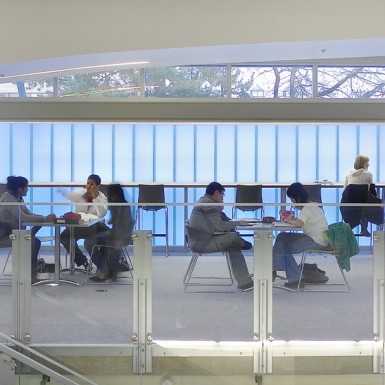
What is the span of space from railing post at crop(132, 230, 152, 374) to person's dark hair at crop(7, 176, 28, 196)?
2.43 meters

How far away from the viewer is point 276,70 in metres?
10.3

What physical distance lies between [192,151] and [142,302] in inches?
258

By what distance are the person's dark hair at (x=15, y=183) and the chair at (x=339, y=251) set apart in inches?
124

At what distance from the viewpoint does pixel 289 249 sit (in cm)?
472

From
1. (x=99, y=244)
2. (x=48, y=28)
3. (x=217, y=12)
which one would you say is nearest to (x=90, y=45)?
(x=48, y=28)

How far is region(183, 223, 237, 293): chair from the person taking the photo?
15.3ft

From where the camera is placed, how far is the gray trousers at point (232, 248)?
4.65 meters

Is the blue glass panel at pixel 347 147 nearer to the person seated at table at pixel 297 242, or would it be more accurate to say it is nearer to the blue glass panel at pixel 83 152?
the blue glass panel at pixel 83 152

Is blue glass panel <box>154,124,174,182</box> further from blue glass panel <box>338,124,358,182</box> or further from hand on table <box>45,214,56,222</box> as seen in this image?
hand on table <box>45,214,56,222</box>

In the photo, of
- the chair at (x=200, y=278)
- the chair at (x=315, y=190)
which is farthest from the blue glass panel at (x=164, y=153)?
the chair at (x=200, y=278)

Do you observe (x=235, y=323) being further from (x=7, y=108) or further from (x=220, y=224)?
(x=7, y=108)

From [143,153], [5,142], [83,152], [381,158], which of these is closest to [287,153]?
[381,158]

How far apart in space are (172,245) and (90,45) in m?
2.19

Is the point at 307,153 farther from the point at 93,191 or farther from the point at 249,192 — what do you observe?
the point at 93,191
